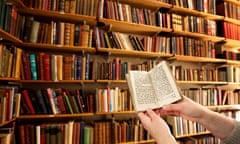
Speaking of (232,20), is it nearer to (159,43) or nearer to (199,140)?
(159,43)

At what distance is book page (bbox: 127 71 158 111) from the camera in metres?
1.01

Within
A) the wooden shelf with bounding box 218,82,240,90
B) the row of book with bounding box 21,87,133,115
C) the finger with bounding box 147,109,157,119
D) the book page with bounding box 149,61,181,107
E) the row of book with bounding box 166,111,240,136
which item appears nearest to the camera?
the finger with bounding box 147,109,157,119

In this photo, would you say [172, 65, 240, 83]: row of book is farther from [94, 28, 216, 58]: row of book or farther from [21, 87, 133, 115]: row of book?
[21, 87, 133, 115]: row of book

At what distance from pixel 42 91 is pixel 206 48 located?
7.75 feet

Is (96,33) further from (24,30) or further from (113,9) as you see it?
(24,30)

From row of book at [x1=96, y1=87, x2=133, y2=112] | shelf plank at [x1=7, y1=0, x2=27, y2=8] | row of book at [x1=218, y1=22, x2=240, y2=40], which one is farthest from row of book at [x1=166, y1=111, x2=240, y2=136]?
shelf plank at [x1=7, y1=0, x2=27, y2=8]

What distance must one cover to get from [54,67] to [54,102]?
0.35 m

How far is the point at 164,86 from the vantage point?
1.02 m

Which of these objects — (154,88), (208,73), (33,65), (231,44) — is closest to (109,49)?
(33,65)

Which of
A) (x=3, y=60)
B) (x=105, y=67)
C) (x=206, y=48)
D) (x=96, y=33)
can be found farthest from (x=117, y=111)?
(x=206, y=48)

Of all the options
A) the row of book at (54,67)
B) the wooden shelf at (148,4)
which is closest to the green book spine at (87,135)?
the row of book at (54,67)

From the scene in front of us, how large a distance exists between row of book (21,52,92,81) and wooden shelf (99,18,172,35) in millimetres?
532

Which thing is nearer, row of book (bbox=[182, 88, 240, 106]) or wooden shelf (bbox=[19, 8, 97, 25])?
wooden shelf (bbox=[19, 8, 97, 25])

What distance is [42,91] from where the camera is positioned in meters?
1.78
